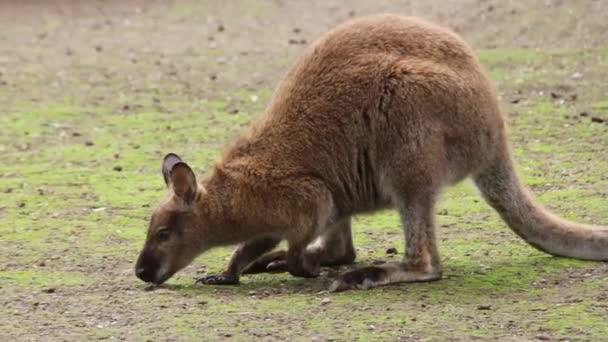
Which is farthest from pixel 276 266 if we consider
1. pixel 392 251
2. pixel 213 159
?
pixel 213 159

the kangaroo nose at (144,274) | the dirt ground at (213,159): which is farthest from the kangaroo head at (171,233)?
the dirt ground at (213,159)

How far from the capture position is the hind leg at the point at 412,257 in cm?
628

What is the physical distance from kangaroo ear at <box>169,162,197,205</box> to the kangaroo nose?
1.19 feet

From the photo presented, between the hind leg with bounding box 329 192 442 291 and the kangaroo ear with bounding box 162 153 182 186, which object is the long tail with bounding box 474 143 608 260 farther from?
the kangaroo ear with bounding box 162 153 182 186

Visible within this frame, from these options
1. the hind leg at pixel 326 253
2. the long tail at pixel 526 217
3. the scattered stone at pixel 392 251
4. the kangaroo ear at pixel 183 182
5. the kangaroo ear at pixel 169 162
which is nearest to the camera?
the kangaroo ear at pixel 183 182

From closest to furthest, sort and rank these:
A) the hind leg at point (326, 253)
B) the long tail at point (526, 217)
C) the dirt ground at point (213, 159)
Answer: the dirt ground at point (213, 159) < the long tail at point (526, 217) < the hind leg at point (326, 253)

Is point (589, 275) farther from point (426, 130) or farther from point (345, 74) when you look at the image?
point (345, 74)

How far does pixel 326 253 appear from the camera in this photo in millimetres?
6883

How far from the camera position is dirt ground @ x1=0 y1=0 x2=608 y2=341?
575 cm

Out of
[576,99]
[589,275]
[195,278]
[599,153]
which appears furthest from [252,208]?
[576,99]

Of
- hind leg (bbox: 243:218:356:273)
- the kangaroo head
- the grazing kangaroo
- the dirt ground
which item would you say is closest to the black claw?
hind leg (bbox: 243:218:356:273)

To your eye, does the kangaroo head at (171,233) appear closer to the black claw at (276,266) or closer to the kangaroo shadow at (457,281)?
the kangaroo shadow at (457,281)

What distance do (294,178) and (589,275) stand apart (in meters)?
1.42

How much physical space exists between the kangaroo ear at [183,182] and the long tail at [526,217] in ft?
4.58
